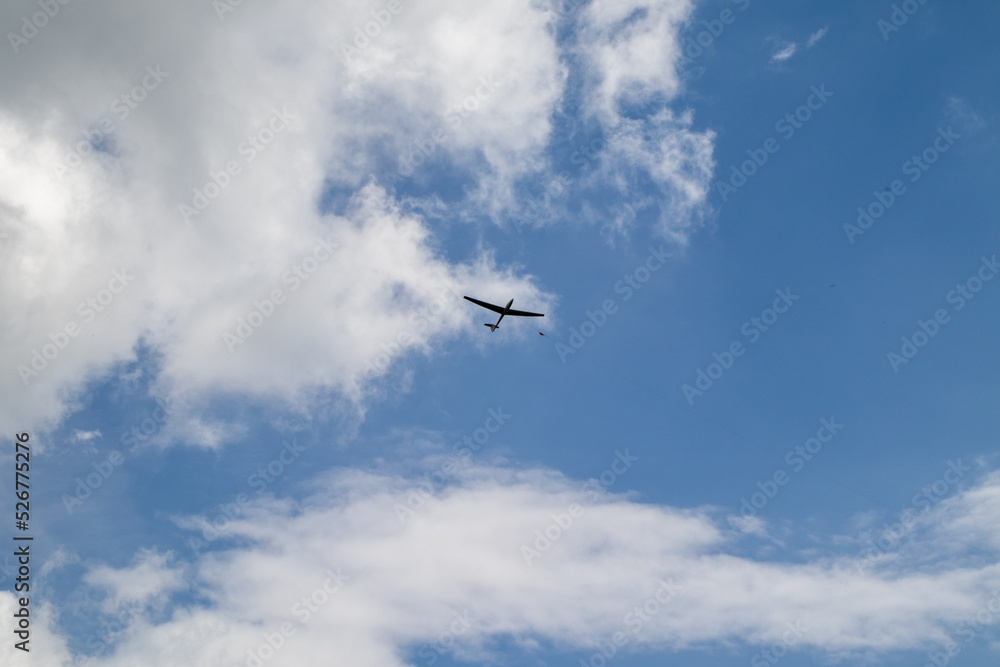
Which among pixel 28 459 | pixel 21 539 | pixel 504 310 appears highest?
pixel 504 310

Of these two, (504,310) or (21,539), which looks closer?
(21,539)

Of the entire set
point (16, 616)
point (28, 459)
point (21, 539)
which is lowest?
point (16, 616)

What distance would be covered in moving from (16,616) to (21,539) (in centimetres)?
873

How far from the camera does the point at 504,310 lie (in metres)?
101

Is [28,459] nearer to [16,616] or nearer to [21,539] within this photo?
[21,539]

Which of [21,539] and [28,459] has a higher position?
[28,459]

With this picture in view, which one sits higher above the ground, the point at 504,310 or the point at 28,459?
the point at 504,310

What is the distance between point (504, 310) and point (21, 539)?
6932 centimetres

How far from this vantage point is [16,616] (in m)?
69.7

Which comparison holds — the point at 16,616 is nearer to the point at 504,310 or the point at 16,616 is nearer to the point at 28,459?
the point at 28,459

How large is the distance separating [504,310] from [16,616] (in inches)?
2897

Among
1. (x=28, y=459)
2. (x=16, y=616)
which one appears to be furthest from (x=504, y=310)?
(x=16, y=616)

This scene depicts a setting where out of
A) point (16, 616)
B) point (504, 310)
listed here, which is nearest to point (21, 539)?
point (16, 616)

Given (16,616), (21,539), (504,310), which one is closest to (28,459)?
(21,539)
